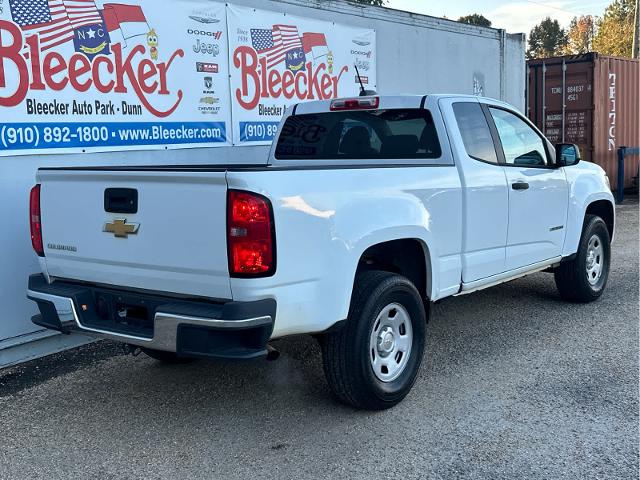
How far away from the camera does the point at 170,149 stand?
684 centimetres

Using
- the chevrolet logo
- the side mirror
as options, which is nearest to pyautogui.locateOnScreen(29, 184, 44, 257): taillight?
the chevrolet logo

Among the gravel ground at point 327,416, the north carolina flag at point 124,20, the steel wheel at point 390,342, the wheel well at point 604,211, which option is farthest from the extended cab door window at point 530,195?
the north carolina flag at point 124,20

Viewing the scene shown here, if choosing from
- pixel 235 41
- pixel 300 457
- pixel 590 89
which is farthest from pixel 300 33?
pixel 590 89

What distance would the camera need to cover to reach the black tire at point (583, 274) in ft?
21.6

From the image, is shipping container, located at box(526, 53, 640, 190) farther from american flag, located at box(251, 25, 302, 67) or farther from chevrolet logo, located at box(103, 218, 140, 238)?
chevrolet logo, located at box(103, 218, 140, 238)

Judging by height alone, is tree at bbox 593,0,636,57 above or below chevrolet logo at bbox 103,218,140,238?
above

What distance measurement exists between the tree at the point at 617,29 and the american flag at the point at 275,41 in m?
43.3

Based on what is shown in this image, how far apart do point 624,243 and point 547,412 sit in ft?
22.1

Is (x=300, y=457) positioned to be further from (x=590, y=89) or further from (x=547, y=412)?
(x=590, y=89)

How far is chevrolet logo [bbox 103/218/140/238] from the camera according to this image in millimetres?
3838

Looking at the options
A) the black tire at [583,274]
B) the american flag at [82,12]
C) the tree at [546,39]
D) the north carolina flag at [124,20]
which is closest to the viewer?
the american flag at [82,12]

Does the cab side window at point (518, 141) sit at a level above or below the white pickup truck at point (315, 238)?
above

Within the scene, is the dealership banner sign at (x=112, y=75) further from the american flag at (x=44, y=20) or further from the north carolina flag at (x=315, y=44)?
the north carolina flag at (x=315, y=44)

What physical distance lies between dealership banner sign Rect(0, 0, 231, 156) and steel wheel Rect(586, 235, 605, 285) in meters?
3.82
